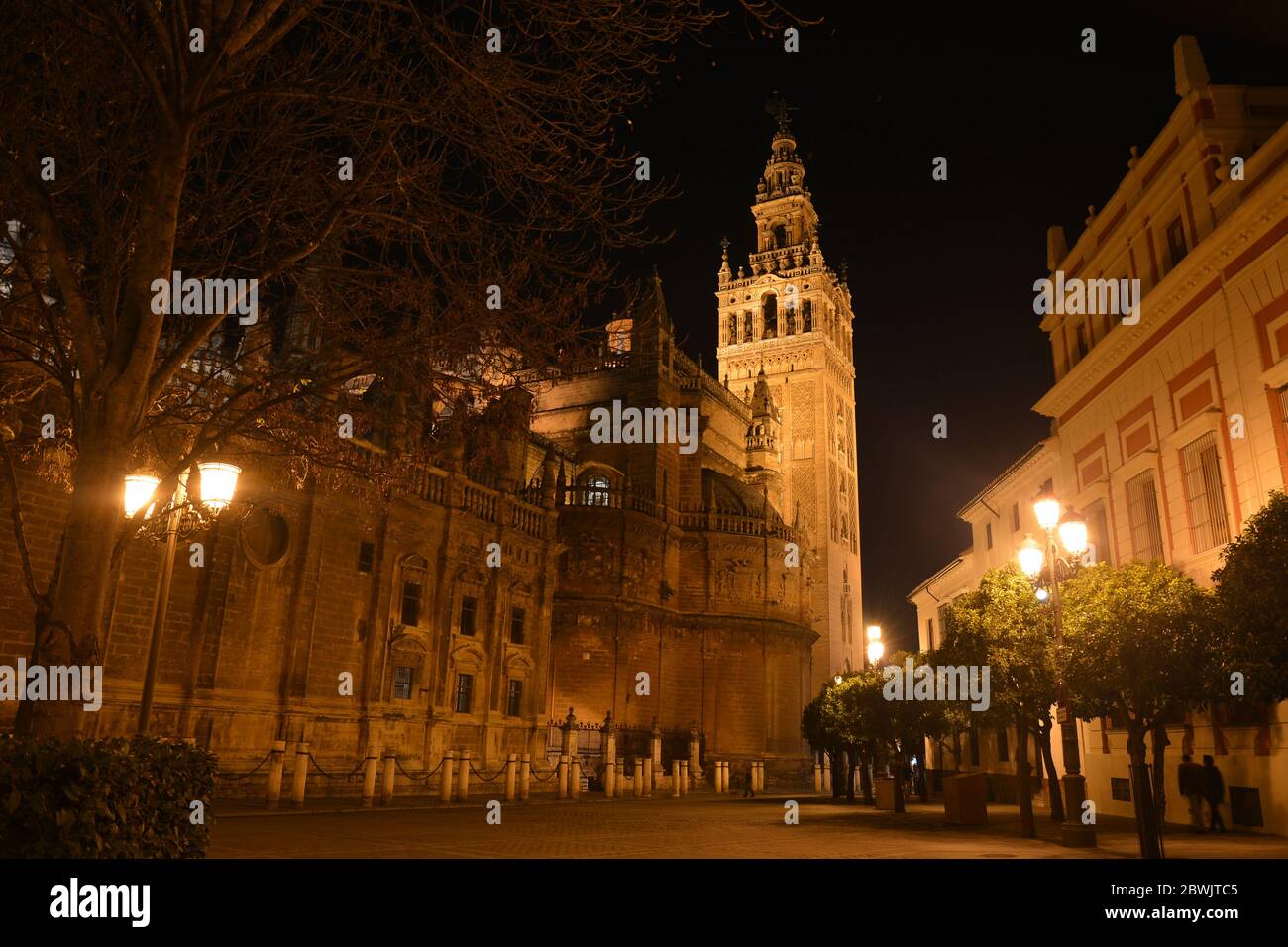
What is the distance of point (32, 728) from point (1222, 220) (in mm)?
19709

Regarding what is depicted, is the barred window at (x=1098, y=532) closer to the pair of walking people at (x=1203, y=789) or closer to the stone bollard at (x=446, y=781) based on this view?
the pair of walking people at (x=1203, y=789)

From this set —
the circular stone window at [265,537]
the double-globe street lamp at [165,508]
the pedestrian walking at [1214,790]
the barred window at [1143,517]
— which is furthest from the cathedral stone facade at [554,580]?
the pedestrian walking at [1214,790]

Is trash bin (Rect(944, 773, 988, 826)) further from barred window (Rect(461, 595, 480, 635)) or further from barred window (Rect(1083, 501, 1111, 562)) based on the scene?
barred window (Rect(461, 595, 480, 635))

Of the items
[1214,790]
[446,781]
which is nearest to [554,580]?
[446,781]

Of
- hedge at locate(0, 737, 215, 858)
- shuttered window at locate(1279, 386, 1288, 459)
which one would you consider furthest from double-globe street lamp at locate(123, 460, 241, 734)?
shuttered window at locate(1279, 386, 1288, 459)

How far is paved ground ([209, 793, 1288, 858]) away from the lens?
40.0 ft

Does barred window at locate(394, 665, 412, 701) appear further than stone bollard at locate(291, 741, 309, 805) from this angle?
Yes

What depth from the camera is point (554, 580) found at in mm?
33531

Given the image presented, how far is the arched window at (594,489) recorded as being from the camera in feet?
139

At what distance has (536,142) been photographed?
9.55 meters

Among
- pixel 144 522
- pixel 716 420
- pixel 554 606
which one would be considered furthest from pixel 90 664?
pixel 716 420

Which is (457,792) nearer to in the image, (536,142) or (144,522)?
(144,522)

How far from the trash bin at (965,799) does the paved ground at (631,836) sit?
0.36 metres
